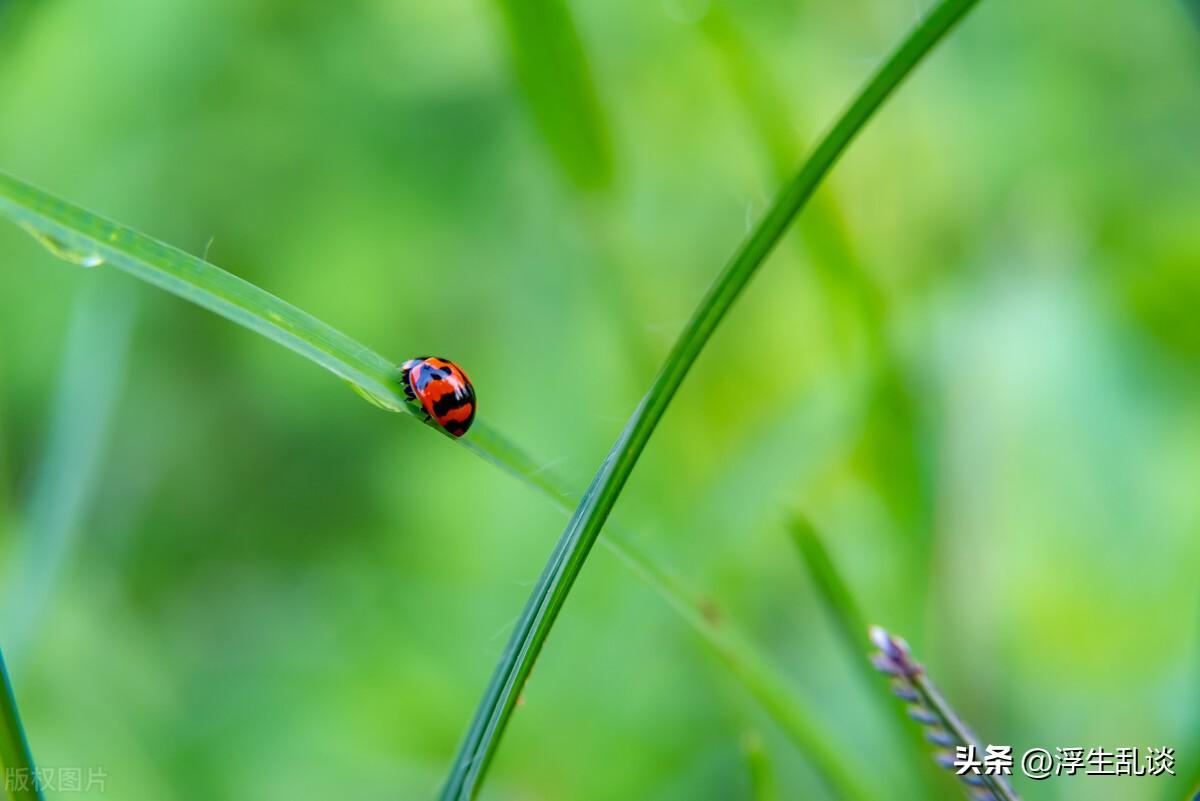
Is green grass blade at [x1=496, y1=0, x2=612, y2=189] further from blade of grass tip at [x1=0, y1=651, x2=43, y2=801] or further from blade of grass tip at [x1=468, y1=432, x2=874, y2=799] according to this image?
blade of grass tip at [x1=0, y1=651, x2=43, y2=801]

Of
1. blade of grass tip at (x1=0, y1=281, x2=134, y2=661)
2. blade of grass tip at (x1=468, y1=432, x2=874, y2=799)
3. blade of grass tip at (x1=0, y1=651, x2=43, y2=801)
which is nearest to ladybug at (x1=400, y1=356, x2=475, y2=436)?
blade of grass tip at (x1=468, y1=432, x2=874, y2=799)

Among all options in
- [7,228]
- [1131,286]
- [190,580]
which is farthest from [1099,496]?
[7,228]

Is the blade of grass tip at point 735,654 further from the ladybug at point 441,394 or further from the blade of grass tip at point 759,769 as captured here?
the ladybug at point 441,394

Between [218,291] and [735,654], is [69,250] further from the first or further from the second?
[735,654]

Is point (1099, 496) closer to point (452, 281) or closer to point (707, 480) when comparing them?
point (707, 480)

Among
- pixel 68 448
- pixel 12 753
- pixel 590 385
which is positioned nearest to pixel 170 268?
pixel 12 753

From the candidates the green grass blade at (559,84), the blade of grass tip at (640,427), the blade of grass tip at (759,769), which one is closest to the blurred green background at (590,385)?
the green grass blade at (559,84)
